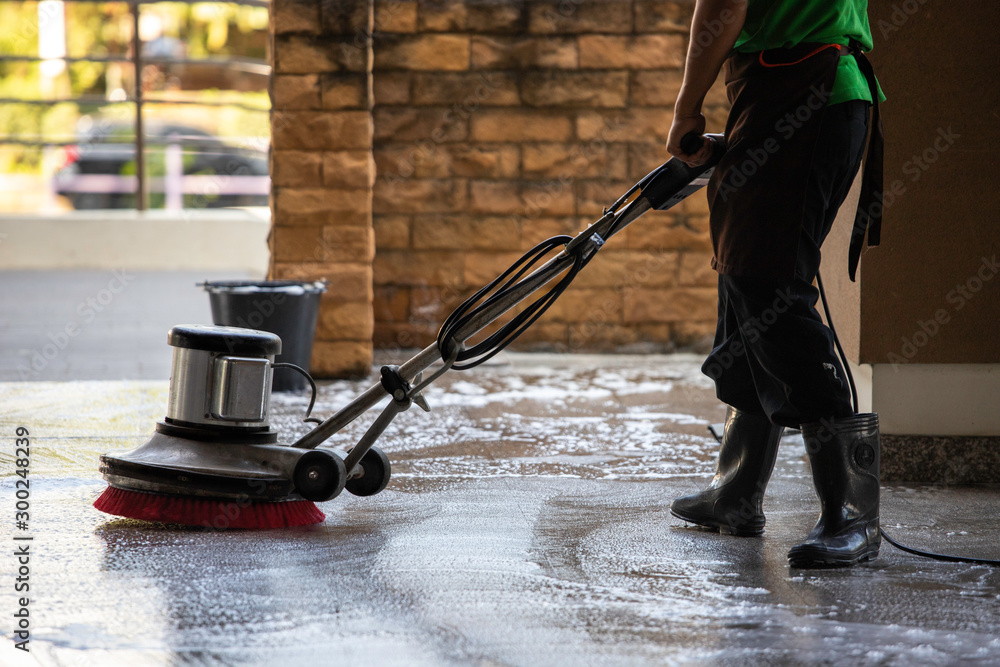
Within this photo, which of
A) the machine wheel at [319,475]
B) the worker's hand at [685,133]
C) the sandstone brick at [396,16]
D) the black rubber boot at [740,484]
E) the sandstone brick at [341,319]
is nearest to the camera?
the worker's hand at [685,133]

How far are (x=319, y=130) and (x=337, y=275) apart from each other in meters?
0.75

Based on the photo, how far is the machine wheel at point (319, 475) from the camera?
8.48 feet

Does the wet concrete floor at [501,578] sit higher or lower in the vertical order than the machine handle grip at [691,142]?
lower

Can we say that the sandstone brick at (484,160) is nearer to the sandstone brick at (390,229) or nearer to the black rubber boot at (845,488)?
the sandstone brick at (390,229)

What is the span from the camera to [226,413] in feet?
8.60

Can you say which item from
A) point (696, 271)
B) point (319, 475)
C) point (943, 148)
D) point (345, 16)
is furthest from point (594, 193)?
point (319, 475)

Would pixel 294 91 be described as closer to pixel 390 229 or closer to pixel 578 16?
pixel 390 229

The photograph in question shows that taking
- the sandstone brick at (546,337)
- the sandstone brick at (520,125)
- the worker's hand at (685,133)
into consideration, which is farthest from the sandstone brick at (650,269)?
the worker's hand at (685,133)

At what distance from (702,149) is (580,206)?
12.1 ft

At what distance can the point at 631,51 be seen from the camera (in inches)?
241

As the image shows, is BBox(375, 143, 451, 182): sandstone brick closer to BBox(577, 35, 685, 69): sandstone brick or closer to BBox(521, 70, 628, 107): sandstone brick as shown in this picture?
BBox(521, 70, 628, 107): sandstone brick

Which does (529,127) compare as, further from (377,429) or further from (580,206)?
(377,429)

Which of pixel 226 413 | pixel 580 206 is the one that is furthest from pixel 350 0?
pixel 226 413

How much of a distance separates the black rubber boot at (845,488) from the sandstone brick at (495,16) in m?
4.21
